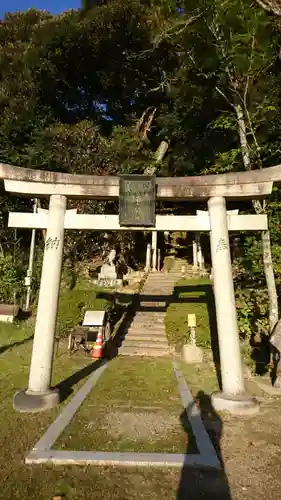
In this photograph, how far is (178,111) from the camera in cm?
1872

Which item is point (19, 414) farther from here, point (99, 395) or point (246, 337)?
point (246, 337)

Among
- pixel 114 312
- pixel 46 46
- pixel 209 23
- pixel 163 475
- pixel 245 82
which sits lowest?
pixel 163 475

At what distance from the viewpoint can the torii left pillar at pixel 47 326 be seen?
18.8 ft

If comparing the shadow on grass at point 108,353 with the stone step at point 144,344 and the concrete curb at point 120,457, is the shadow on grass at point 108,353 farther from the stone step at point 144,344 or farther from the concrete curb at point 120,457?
the concrete curb at point 120,457

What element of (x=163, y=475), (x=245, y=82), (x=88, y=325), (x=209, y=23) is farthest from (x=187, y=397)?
(x=209, y=23)

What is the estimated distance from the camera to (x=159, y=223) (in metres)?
6.70

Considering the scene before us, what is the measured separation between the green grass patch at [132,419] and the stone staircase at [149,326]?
2.58m

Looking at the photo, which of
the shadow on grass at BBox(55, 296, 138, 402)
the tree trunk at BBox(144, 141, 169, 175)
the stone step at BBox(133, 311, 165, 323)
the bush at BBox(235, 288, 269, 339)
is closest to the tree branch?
the bush at BBox(235, 288, 269, 339)

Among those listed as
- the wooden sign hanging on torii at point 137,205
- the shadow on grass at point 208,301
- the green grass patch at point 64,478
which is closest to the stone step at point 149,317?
the shadow on grass at point 208,301

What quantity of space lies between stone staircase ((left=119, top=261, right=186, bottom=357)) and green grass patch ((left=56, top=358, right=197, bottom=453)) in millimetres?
2582

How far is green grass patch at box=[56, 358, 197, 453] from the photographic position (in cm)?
441

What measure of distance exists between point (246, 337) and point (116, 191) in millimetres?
6238

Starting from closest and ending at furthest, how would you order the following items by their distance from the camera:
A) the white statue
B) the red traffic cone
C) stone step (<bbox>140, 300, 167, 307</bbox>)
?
the red traffic cone < stone step (<bbox>140, 300, 167, 307</bbox>) < the white statue

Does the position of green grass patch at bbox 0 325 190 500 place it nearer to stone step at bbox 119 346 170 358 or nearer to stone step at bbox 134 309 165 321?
stone step at bbox 119 346 170 358
